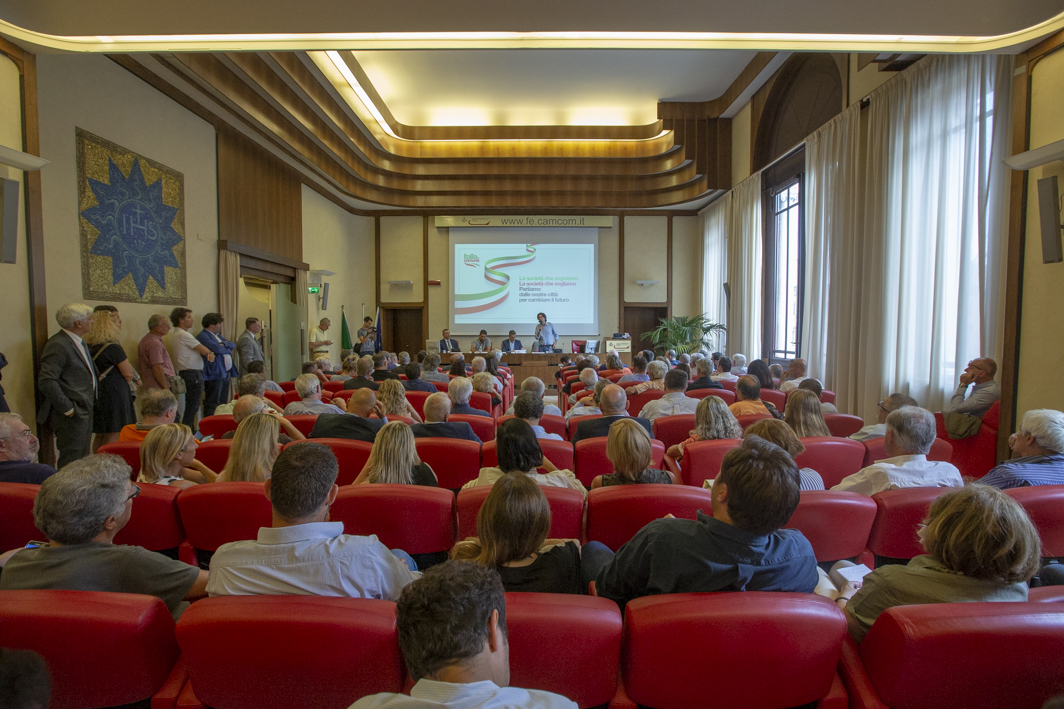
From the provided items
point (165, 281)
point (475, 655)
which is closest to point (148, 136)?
point (165, 281)

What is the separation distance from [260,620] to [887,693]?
1.32m

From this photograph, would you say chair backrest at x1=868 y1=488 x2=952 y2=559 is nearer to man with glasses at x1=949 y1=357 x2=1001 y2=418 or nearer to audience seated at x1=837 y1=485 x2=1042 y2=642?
audience seated at x1=837 y1=485 x2=1042 y2=642

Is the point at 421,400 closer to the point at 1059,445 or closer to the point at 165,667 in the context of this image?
the point at 165,667

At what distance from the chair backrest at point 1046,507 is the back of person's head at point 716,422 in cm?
129

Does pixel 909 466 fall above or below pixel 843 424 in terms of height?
above

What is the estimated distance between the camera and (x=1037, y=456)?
7.80ft

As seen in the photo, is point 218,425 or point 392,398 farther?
point 392,398

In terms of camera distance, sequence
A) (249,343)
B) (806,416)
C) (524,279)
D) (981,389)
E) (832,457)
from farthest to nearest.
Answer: (524,279)
(249,343)
(981,389)
(806,416)
(832,457)

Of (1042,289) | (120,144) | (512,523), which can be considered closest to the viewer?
(512,523)

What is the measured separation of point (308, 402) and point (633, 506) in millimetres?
2873

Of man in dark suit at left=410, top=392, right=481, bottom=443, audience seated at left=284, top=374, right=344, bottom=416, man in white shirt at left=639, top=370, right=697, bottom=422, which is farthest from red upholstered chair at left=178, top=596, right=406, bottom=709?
man in white shirt at left=639, top=370, right=697, bottom=422

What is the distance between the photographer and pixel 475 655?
3.15ft

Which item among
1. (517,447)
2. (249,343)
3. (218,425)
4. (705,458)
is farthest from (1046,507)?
(249,343)

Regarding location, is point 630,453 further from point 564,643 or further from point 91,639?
point 91,639
